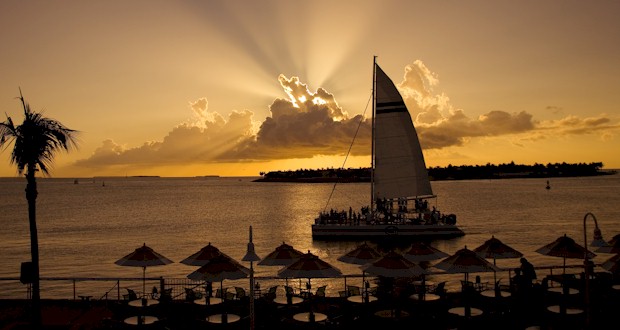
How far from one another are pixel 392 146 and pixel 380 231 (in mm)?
10796

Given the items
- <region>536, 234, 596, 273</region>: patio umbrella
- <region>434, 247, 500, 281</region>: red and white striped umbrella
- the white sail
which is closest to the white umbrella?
<region>536, 234, 596, 273</region>: patio umbrella

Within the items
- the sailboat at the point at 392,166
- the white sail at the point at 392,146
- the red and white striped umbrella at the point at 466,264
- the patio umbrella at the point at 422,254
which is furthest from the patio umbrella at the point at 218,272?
the white sail at the point at 392,146

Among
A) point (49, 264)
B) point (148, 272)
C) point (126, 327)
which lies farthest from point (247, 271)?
point (49, 264)

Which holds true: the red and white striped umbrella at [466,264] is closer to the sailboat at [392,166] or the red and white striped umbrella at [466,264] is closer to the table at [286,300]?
the table at [286,300]

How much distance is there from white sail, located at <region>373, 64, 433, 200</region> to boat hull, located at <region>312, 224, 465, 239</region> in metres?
4.28

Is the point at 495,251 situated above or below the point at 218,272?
above

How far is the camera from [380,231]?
64.9 m

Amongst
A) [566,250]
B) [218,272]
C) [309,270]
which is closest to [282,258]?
[309,270]

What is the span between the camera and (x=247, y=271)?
2130 centimetres

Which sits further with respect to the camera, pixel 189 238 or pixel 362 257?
pixel 189 238

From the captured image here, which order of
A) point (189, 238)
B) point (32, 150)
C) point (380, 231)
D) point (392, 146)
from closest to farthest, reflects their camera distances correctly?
1. point (32, 150)
2. point (392, 146)
3. point (380, 231)
4. point (189, 238)

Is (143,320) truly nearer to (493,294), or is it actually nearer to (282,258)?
(282,258)

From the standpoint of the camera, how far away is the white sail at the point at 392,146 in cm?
6181

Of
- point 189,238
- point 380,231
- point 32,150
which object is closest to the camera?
point 32,150
